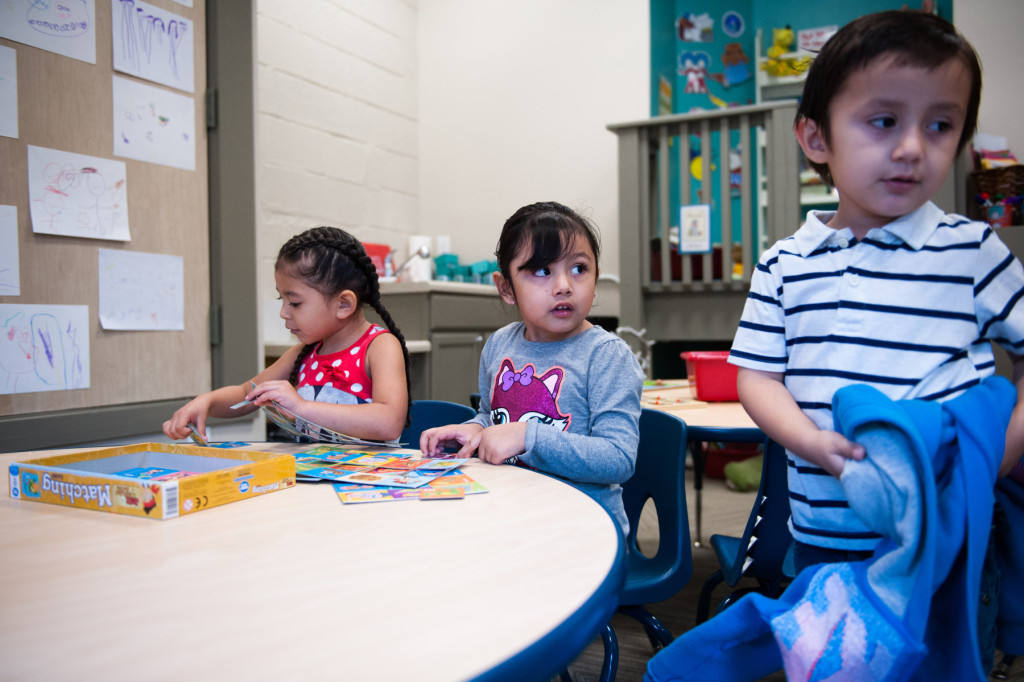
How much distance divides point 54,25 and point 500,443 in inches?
64.8

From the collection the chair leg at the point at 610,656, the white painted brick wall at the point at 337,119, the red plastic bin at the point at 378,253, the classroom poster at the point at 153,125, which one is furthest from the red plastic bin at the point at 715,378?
the red plastic bin at the point at 378,253

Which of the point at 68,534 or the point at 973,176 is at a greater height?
the point at 973,176

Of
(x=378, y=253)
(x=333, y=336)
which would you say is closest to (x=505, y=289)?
(x=333, y=336)

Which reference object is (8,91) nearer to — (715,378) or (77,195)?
(77,195)

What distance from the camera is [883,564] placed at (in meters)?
0.56

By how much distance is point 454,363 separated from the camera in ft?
10.0

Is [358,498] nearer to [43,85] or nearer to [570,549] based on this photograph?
[570,549]

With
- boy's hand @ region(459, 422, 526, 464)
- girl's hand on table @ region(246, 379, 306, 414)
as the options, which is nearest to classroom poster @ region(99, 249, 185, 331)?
girl's hand on table @ region(246, 379, 306, 414)

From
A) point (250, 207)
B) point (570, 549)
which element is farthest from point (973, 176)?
point (570, 549)

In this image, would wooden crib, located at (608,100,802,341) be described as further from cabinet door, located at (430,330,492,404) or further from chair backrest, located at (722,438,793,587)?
chair backrest, located at (722,438,793,587)

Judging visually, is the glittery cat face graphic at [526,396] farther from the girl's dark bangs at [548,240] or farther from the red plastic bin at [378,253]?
the red plastic bin at [378,253]

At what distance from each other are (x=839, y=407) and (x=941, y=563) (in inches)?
5.6

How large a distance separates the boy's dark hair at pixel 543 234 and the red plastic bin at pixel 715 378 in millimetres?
586

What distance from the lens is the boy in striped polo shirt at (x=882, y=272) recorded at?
69 centimetres
